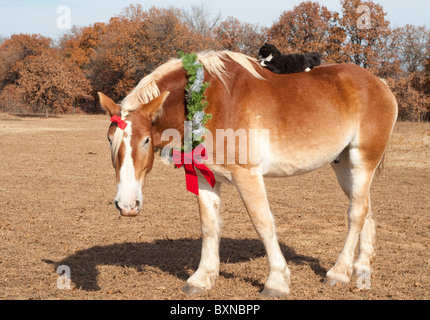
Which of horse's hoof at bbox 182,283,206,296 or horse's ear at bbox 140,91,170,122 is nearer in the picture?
horse's ear at bbox 140,91,170,122

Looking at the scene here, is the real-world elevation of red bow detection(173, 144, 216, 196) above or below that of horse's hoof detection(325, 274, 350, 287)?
above

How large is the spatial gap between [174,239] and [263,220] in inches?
109

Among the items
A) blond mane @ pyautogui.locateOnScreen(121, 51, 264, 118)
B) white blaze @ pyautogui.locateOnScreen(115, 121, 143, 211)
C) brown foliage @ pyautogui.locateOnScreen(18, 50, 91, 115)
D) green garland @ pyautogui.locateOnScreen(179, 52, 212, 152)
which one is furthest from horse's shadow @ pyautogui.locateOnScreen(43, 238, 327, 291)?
brown foliage @ pyautogui.locateOnScreen(18, 50, 91, 115)

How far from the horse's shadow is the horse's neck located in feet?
6.12

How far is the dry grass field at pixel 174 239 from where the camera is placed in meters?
4.99

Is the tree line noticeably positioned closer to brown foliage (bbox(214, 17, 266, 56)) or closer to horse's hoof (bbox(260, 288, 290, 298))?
brown foliage (bbox(214, 17, 266, 56))

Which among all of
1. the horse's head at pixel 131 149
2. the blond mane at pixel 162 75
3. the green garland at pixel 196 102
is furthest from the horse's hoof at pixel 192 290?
the blond mane at pixel 162 75

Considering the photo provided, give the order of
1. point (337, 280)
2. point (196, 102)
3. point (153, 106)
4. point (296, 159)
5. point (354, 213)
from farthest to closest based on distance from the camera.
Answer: point (354, 213)
point (337, 280)
point (296, 159)
point (196, 102)
point (153, 106)

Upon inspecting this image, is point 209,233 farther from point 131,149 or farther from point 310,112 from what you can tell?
point 310,112

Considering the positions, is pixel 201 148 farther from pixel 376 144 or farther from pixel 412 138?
pixel 412 138

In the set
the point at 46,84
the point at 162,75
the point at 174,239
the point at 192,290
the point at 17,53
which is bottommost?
the point at 174,239

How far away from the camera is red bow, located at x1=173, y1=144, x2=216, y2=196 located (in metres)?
4.59

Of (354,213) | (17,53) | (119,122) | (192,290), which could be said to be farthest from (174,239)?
(17,53)

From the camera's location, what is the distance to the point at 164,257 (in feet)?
20.3
